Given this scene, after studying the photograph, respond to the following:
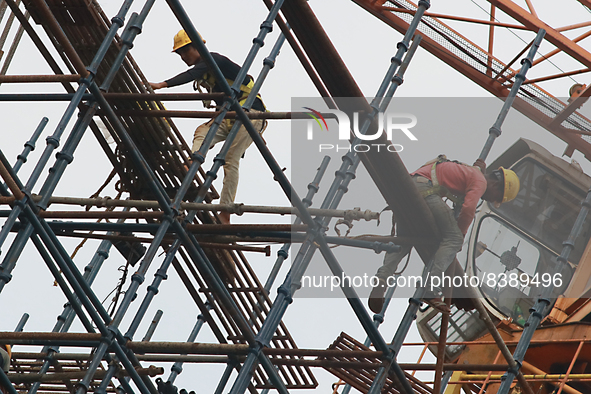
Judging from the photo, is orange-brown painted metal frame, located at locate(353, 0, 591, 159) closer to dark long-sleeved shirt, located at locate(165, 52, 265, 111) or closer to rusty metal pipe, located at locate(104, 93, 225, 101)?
dark long-sleeved shirt, located at locate(165, 52, 265, 111)

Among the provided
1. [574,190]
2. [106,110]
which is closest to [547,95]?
[574,190]

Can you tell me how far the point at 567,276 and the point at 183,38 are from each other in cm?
736

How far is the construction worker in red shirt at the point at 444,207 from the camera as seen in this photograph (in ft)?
28.5

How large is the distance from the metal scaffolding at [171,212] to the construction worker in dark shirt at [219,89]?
0.26 meters

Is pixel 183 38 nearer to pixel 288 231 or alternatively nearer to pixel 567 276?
pixel 288 231

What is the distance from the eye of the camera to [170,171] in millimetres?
9430

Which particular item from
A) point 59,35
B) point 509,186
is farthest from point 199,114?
point 509,186

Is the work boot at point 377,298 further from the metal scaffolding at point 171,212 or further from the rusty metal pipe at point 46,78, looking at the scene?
the rusty metal pipe at point 46,78

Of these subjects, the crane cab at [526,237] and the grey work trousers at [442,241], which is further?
the crane cab at [526,237]

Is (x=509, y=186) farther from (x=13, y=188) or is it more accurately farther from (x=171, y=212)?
(x=13, y=188)

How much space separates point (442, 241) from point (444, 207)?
0.36 meters

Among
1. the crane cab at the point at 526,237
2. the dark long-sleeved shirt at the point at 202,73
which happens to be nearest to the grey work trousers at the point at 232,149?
the dark long-sleeved shirt at the point at 202,73

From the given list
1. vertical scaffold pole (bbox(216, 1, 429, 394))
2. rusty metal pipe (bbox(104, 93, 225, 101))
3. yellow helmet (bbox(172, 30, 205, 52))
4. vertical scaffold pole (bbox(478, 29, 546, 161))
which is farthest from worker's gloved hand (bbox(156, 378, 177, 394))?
vertical scaffold pole (bbox(478, 29, 546, 161))

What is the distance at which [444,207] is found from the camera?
29.2 feet
